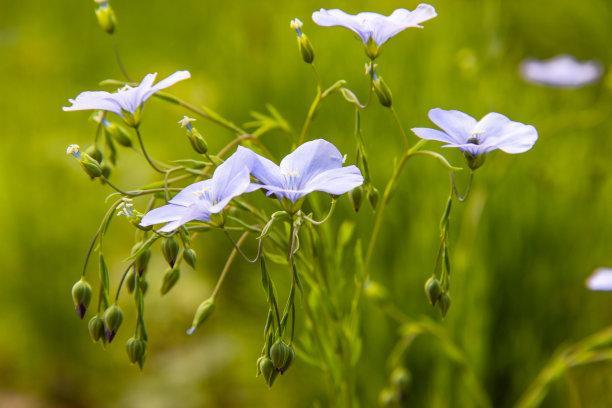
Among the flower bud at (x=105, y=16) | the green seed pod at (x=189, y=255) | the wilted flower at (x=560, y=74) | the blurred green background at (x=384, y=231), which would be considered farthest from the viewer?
the wilted flower at (x=560, y=74)

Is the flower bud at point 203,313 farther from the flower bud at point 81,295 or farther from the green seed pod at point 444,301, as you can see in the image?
the green seed pod at point 444,301

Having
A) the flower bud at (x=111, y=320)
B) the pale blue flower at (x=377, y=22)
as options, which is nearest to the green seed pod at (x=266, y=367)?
the flower bud at (x=111, y=320)

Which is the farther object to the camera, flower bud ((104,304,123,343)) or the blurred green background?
the blurred green background

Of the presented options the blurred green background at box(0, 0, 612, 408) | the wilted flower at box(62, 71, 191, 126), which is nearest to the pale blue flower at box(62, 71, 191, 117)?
the wilted flower at box(62, 71, 191, 126)

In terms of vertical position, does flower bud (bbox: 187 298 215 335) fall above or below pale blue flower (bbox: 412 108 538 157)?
below

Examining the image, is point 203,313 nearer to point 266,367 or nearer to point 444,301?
point 266,367

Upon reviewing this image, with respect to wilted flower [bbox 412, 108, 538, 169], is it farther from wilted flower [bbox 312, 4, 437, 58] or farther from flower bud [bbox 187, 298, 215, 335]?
flower bud [bbox 187, 298, 215, 335]

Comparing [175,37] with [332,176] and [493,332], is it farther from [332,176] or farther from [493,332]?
[332,176]
